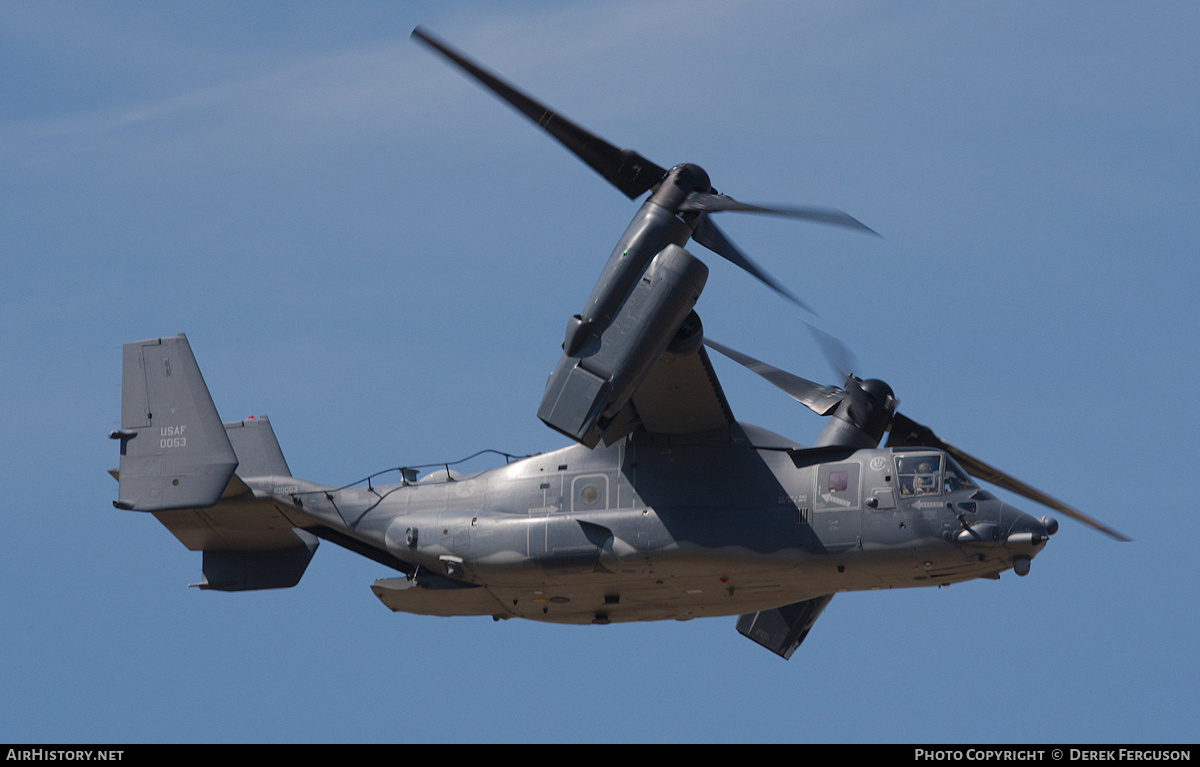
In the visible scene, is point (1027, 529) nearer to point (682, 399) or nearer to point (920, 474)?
point (920, 474)

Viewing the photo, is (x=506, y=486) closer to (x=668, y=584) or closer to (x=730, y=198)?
(x=668, y=584)

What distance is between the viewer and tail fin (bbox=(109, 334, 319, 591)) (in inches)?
1162

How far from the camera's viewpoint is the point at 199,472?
29.5 meters

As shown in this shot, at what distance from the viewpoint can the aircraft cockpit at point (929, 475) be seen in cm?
2686

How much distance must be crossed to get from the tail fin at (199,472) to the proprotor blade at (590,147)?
7657 mm

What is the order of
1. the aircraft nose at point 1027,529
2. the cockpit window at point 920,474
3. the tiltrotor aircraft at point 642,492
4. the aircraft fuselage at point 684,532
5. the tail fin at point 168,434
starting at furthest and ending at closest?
the tail fin at point 168,434 < the cockpit window at point 920,474 < the aircraft fuselage at point 684,532 < the aircraft nose at point 1027,529 < the tiltrotor aircraft at point 642,492

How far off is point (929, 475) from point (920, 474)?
139 millimetres

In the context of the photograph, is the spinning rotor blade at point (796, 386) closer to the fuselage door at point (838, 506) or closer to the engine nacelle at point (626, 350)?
the fuselage door at point (838, 506)

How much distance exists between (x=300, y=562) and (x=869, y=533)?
1061 centimetres

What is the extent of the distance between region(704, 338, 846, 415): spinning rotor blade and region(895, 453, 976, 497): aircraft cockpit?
3.01 meters

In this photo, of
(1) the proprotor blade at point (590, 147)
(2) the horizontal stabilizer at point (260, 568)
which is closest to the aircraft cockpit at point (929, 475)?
(1) the proprotor blade at point (590, 147)

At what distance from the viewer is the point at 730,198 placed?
26.8 m
